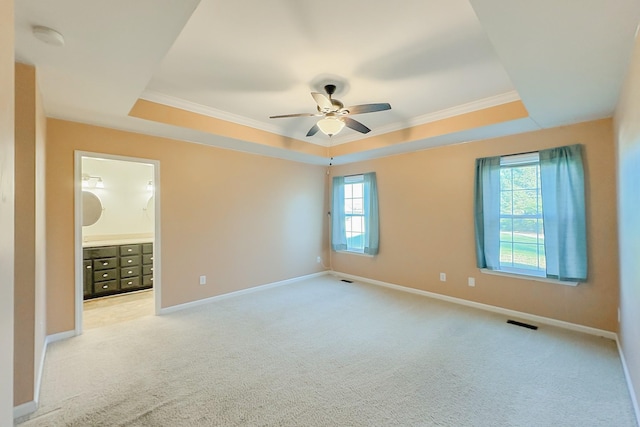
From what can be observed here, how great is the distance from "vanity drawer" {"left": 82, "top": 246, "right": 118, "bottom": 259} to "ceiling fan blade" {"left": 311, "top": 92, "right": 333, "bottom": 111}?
13.5 ft

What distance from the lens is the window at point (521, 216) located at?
345 cm

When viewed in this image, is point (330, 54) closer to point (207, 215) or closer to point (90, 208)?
point (207, 215)

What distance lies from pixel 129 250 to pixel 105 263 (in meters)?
0.37

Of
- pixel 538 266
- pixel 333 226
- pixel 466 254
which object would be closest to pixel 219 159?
pixel 333 226

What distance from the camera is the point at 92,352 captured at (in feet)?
8.84

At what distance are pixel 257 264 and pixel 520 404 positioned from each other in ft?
12.2

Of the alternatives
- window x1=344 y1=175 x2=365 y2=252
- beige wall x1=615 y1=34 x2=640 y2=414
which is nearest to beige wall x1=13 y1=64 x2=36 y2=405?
beige wall x1=615 y1=34 x2=640 y2=414

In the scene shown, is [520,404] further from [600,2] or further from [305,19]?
[305,19]

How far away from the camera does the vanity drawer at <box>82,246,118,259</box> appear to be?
4.29 m

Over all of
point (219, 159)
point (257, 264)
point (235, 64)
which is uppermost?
point (235, 64)

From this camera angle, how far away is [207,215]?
13.5 ft

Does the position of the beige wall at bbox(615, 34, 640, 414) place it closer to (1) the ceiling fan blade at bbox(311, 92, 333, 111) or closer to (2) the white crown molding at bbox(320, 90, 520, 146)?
(2) the white crown molding at bbox(320, 90, 520, 146)

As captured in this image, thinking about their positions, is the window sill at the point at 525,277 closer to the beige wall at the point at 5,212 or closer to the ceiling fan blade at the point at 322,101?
the ceiling fan blade at the point at 322,101

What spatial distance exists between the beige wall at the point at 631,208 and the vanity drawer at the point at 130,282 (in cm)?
596
